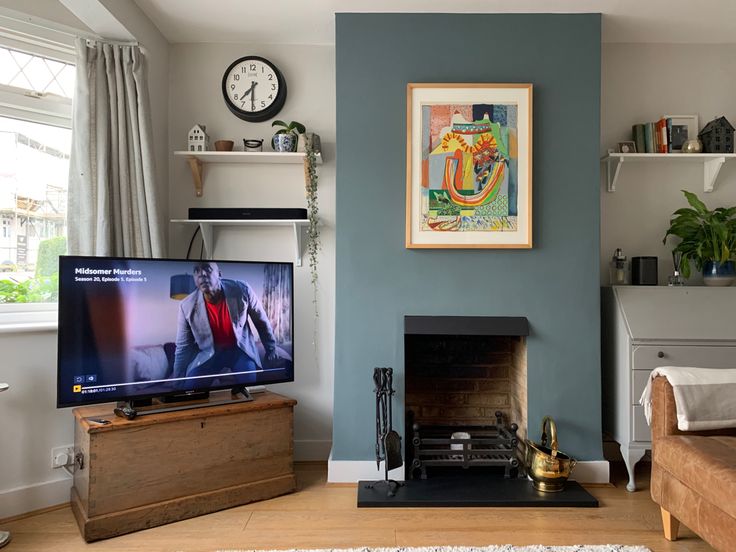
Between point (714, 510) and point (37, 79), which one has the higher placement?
point (37, 79)

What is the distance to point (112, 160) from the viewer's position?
255 cm

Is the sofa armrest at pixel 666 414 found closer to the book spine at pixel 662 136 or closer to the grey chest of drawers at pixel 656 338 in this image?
the grey chest of drawers at pixel 656 338

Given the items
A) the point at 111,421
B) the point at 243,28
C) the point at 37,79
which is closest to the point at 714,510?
the point at 111,421

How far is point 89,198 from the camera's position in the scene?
246 centimetres

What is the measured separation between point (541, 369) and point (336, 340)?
1.10 metres

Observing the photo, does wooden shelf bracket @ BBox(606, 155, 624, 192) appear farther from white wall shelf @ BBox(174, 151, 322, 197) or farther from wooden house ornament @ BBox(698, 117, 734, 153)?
white wall shelf @ BBox(174, 151, 322, 197)

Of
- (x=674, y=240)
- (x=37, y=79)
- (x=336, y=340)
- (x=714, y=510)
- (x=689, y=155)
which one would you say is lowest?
(x=714, y=510)

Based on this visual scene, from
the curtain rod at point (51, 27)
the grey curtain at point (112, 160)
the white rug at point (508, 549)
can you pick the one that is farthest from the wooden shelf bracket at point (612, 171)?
the curtain rod at point (51, 27)

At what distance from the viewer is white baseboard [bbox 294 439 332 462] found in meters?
3.05

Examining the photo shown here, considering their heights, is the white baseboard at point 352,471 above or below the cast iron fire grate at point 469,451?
below

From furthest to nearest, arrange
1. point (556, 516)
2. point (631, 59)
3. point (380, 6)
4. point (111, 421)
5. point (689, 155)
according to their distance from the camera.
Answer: point (631, 59), point (689, 155), point (380, 6), point (556, 516), point (111, 421)

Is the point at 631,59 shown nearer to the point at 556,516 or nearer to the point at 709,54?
the point at 709,54

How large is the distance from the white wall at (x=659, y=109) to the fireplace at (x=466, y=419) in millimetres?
895

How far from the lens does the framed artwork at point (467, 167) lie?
2.67 metres
